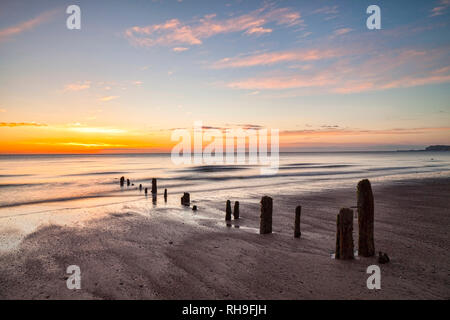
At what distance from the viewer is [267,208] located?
10.9m

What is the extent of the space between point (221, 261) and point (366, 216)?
15.4 feet

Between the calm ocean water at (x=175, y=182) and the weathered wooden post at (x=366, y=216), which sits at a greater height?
the weathered wooden post at (x=366, y=216)

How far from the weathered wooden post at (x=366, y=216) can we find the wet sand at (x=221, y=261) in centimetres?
39

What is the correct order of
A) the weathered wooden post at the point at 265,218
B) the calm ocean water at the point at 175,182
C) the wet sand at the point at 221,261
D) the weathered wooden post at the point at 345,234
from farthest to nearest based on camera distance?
the calm ocean water at the point at 175,182 < the weathered wooden post at the point at 265,218 < the weathered wooden post at the point at 345,234 < the wet sand at the point at 221,261

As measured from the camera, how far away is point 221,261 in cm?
803

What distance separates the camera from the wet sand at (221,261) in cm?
625

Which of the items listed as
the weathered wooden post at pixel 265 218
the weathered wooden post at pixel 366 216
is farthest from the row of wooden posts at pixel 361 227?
the weathered wooden post at pixel 265 218

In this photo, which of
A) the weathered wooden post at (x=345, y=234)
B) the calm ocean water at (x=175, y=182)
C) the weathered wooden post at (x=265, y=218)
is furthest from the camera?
the calm ocean water at (x=175, y=182)

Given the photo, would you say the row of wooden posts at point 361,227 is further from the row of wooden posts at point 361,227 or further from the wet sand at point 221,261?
the wet sand at point 221,261

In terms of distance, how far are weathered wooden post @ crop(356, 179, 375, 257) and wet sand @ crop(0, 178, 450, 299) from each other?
391mm
